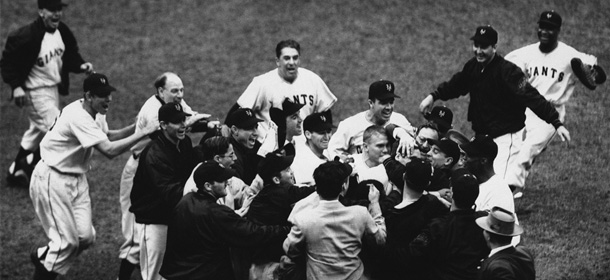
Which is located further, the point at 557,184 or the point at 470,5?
the point at 470,5

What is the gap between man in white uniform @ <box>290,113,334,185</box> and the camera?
7613mm

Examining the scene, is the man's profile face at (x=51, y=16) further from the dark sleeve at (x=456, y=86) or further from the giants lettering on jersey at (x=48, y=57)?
the dark sleeve at (x=456, y=86)

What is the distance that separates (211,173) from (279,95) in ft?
9.44

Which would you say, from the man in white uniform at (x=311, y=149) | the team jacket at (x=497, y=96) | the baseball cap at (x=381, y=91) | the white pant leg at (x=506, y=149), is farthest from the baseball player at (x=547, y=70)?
the man in white uniform at (x=311, y=149)

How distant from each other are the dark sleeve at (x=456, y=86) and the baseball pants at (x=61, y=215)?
11.8ft

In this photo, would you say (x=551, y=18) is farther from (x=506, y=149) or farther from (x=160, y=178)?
(x=160, y=178)

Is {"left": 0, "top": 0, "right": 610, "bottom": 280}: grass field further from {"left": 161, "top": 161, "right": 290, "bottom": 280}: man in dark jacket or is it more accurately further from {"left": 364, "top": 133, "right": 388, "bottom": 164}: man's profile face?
{"left": 161, "top": 161, "right": 290, "bottom": 280}: man in dark jacket

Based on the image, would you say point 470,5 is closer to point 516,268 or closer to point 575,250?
point 575,250

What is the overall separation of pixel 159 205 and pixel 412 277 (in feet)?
7.55

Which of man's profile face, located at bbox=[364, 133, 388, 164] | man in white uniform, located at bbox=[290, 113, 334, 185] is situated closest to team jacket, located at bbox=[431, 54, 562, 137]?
man's profile face, located at bbox=[364, 133, 388, 164]

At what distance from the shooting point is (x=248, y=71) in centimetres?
1449

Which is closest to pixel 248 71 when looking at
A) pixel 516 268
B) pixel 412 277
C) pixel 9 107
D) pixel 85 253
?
pixel 9 107

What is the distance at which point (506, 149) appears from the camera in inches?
372

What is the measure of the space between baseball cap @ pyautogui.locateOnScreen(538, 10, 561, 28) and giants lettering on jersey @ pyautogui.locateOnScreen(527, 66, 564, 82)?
46cm
